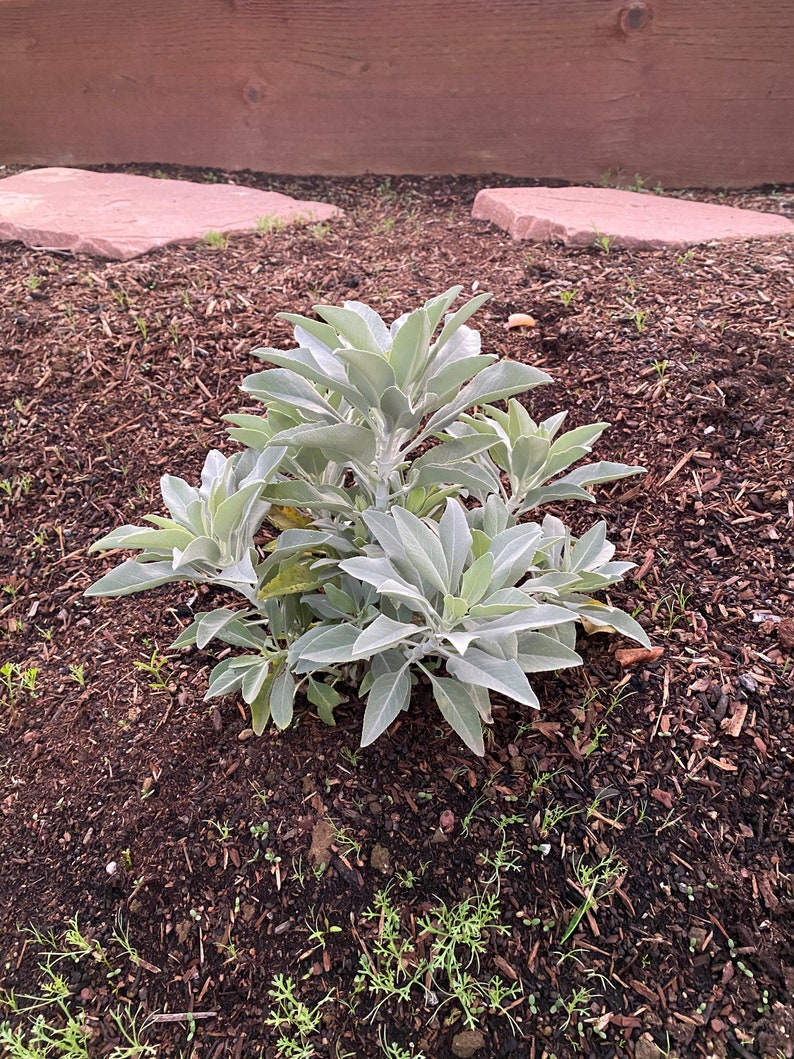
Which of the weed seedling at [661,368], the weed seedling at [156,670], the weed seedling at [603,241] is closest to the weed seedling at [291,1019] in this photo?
the weed seedling at [156,670]

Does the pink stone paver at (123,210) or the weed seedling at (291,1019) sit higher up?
the pink stone paver at (123,210)

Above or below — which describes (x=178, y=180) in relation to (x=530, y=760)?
above

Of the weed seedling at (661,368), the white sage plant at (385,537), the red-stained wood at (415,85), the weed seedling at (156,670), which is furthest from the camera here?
the red-stained wood at (415,85)

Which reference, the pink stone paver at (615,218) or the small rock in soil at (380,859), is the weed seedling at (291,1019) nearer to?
the small rock in soil at (380,859)

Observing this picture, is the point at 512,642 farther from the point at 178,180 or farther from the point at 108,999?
the point at 178,180

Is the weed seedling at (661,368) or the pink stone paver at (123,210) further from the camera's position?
the pink stone paver at (123,210)

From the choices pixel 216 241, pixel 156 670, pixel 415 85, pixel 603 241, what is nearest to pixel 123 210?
pixel 216 241

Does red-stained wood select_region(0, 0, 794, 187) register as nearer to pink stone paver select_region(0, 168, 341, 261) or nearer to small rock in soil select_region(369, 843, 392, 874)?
pink stone paver select_region(0, 168, 341, 261)

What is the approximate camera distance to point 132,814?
198 cm

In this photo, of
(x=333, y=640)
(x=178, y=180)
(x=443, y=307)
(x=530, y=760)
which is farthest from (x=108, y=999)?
(x=178, y=180)

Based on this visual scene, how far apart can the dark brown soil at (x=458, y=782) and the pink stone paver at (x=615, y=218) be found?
2.64 ft

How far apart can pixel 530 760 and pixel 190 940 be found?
99cm

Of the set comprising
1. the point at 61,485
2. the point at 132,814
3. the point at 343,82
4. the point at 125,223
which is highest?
the point at 343,82

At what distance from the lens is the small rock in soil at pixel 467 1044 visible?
1612 mm
